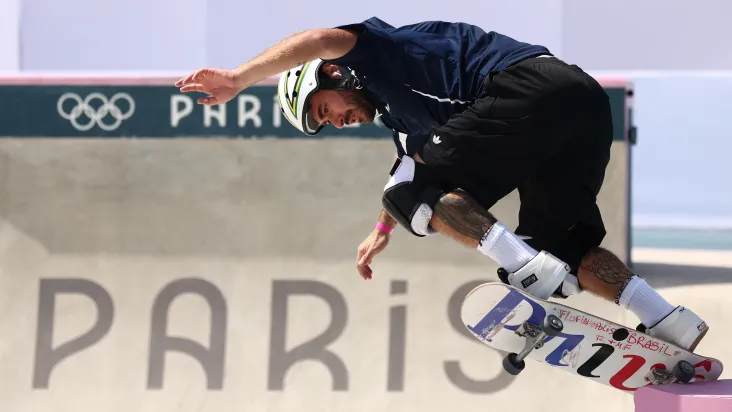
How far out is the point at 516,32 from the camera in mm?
13281

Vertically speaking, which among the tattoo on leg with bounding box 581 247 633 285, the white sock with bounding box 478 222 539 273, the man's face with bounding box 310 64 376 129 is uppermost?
the man's face with bounding box 310 64 376 129

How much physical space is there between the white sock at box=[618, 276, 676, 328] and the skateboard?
0.08 meters

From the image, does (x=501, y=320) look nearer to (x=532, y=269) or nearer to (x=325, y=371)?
(x=532, y=269)

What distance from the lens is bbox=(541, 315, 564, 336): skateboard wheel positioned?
299cm

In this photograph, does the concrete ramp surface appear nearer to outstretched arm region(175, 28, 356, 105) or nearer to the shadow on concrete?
the shadow on concrete

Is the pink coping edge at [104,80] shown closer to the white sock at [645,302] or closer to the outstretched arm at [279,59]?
the outstretched arm at [279,59]

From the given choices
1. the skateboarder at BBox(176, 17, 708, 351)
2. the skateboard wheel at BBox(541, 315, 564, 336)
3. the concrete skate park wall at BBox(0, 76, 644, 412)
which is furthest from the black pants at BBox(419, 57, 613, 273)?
the concrete skate park wall at BBox(0, 76, 644, 412)

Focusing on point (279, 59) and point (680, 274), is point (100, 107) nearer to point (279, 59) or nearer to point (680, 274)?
point (279, 59)

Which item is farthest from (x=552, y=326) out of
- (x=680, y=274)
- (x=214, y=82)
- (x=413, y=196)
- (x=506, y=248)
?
(x=680, y=274)

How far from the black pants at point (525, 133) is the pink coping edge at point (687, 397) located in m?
0.84

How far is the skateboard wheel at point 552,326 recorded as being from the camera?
299 centimetres

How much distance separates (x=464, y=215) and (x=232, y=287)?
11.6ft

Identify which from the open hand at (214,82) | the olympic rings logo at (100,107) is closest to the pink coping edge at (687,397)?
the open hand at (214,82)

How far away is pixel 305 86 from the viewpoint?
3.39 meters
